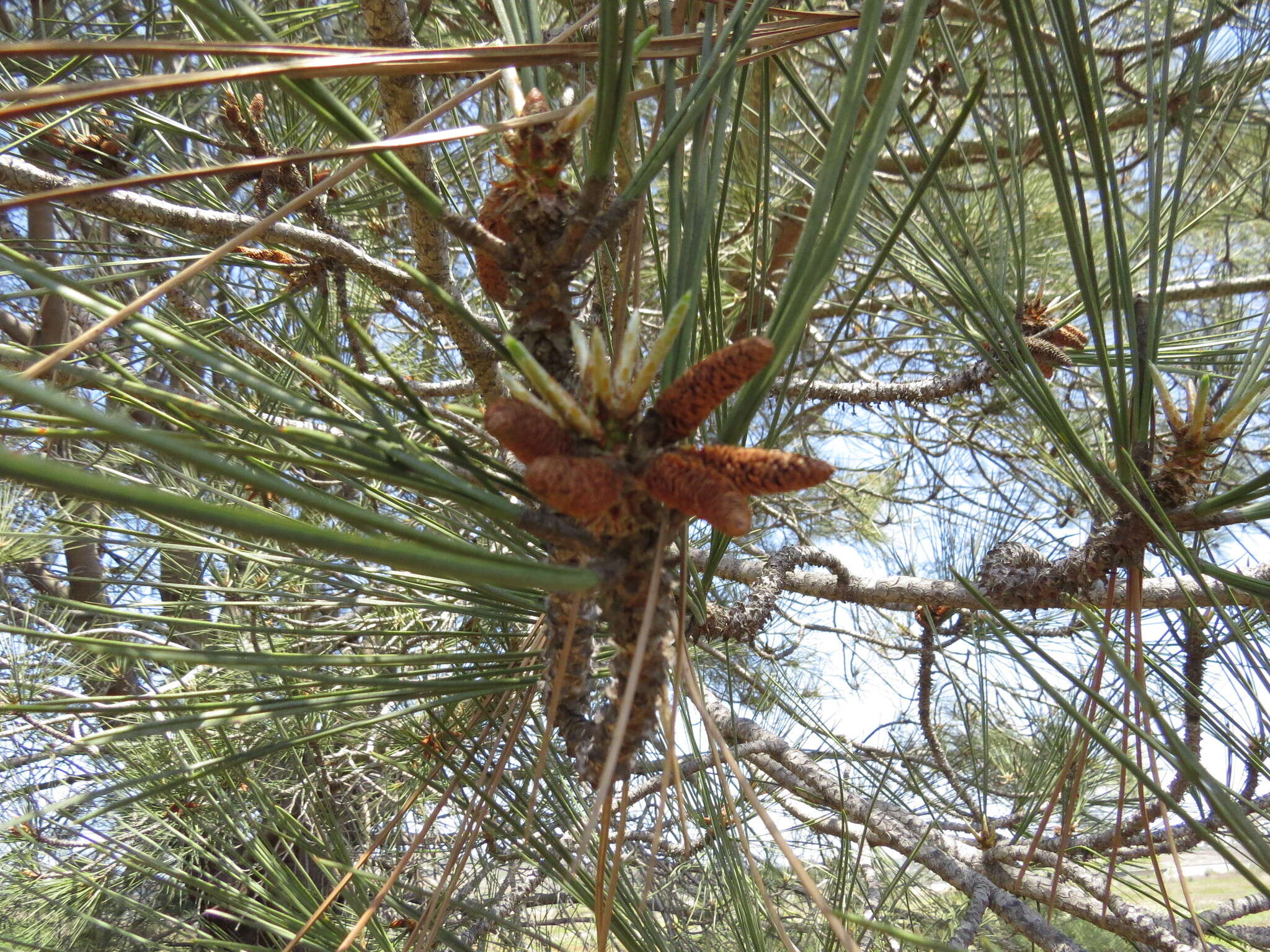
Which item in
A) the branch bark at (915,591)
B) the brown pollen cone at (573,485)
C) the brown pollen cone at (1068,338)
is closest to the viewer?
the brown pollen cone at (573,485)

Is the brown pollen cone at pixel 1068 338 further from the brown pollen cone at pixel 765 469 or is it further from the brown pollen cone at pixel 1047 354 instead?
the brown pollen cone at pixel 765 469

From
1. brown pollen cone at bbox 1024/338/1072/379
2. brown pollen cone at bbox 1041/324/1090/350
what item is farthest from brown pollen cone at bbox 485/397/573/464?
brown pollen cone at bbox 1041/324/1090/350

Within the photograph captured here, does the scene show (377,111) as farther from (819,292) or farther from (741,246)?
(819,292)

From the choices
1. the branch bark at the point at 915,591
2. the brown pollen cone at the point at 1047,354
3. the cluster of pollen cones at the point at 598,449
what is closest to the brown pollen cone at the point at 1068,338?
the brown pollen cone at the point at 1047,354

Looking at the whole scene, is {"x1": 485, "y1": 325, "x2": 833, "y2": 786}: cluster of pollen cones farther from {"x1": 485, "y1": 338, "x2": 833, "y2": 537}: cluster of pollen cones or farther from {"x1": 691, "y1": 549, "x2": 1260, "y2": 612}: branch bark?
{"x1": 691, "y1": 549, "x2": 1260, "y2": 612}: branch bark

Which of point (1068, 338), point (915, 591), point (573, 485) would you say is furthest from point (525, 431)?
point (1068, 338)

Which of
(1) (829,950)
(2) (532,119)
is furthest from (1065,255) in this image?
(2) (532,119)
